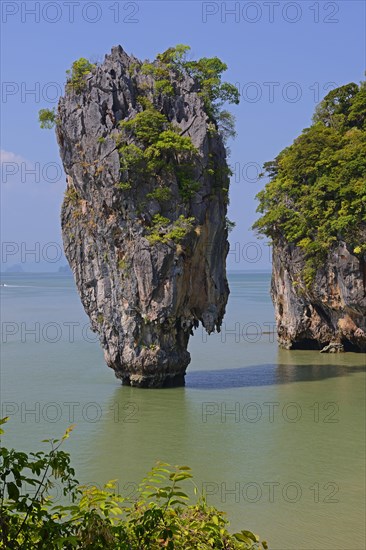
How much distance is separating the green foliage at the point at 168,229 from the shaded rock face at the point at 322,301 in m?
7.62

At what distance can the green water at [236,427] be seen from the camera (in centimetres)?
1070

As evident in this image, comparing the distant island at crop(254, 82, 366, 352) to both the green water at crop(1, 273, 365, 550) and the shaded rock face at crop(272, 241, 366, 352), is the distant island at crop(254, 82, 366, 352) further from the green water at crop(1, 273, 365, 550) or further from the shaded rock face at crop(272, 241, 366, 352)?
the green water at crop(1, 273, 365, 550)

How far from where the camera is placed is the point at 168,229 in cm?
1984

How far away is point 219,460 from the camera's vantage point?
13.4 meters

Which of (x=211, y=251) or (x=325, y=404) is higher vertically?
(x=211, y=251)

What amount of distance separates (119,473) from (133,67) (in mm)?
13390

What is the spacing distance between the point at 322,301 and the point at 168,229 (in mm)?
9261

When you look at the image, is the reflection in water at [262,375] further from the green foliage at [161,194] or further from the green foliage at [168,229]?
the green foliage at [161,194]

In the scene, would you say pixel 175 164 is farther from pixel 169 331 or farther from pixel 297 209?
pixel 297 209

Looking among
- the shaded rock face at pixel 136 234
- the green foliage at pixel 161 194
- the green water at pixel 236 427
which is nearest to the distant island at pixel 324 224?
the green water at pixel 236 427

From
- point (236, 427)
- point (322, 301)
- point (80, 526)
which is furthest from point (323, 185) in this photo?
point (80, 526)

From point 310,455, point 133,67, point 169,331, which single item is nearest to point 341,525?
point 310,455

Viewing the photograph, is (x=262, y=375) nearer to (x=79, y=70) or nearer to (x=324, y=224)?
(x=324, y=224)

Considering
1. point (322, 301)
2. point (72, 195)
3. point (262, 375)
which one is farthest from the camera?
point (322, 301)
